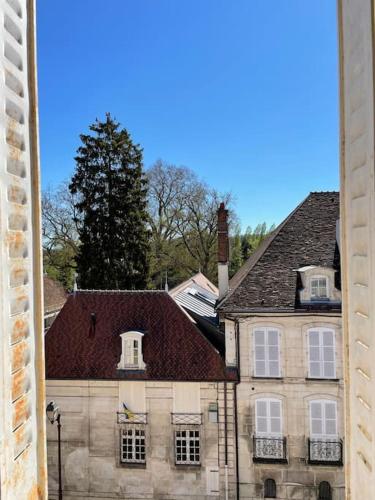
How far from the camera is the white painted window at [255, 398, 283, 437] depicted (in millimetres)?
9492

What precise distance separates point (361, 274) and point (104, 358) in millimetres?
9363

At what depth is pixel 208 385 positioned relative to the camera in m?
9.65

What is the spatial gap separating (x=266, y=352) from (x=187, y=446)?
2964mm

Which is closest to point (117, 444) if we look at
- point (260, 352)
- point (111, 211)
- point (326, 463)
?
point (260, 352)

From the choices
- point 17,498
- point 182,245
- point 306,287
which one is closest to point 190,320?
point 306,287

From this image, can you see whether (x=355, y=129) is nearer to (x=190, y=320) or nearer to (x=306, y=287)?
(x=306, y=287)

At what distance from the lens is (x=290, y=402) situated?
9461mm

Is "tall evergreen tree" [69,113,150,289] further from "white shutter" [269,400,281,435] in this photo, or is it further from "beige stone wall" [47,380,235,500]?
"white shutter" [269,400,281,435]

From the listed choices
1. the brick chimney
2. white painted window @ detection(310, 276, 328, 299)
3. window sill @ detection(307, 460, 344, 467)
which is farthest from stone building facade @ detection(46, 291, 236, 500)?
white painted window @ detection(310, 276, 328, 299)

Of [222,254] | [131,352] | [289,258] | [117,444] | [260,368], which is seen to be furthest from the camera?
[222,254]

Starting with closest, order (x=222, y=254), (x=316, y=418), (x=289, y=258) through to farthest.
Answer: (x=316, y=418) < (x=289, y=258) < (x=222, y=254)

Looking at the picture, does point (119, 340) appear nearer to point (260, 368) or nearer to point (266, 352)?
point (260, 368)

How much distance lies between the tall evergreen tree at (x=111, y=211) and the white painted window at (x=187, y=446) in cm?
1010

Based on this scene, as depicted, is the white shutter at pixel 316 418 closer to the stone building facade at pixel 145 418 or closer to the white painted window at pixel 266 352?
the white painted window at pixel 266 352
